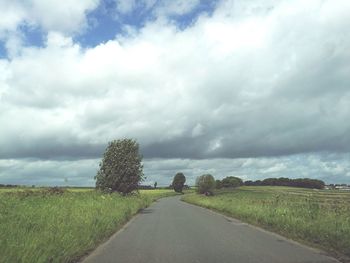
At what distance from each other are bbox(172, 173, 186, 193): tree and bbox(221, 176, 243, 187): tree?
30.1 m

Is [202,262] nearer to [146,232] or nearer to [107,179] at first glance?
[146,232]

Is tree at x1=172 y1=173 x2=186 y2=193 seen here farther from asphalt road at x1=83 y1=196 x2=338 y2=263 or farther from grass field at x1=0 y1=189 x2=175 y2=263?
asphalt road at x1=83 y1=196 x2=338 y2=263

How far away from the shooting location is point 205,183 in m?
119

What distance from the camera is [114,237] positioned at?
18594 millimetres

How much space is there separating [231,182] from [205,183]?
108 ft

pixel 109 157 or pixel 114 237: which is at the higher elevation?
pixel 109 157

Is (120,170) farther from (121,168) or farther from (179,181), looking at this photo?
(179,181)

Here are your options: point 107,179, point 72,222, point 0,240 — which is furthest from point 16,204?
point 107,179

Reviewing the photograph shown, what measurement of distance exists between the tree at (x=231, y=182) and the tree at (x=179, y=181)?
30.1 metres

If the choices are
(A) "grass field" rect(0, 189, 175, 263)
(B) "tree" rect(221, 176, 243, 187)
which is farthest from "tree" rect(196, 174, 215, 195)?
(A) "grass field" rect(0, 189, 175, 263)

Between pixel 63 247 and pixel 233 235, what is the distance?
835 centimetres

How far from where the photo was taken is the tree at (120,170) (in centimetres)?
4678

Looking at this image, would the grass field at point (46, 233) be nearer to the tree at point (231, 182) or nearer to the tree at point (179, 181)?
the tree at point (231, 182)

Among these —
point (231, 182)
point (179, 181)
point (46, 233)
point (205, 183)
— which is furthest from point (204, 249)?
point (179, 181)
